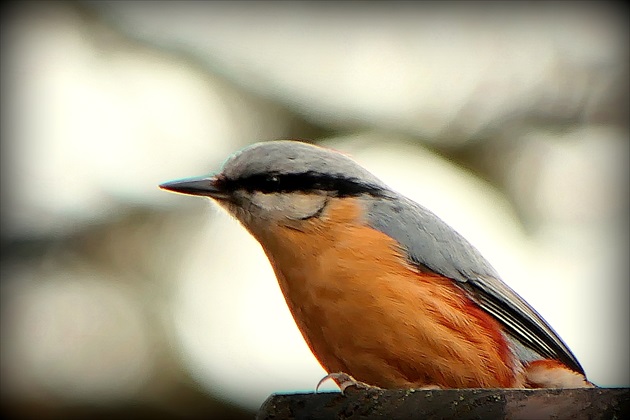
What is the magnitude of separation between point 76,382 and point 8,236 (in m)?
1.12

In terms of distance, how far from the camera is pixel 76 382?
603 cm

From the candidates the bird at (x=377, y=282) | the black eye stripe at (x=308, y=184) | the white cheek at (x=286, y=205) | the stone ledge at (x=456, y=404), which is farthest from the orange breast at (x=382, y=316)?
the stone ledge at (x=456, y=404)

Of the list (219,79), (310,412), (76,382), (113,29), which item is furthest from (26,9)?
(310,412)

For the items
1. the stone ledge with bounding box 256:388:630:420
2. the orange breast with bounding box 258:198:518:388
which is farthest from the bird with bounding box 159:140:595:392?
the stone ledge with bounding box 256:388:630:420

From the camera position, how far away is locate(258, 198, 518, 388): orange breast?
2.99 m

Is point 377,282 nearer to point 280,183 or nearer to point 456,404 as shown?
point 280,183

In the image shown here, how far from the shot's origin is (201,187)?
3736mm

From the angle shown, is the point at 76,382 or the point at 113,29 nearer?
the point at 76,382

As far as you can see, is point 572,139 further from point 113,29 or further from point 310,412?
point 310,412

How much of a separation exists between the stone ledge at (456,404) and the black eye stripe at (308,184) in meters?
1.50

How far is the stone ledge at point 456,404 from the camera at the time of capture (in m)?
1.97

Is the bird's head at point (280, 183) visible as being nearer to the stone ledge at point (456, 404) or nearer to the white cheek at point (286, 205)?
the white cheek at point (286, 205)

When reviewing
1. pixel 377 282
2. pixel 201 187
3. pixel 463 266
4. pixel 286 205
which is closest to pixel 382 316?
pixel 377 282

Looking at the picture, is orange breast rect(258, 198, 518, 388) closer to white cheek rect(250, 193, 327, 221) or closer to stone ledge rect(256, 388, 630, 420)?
white cheek rect(250, 193, 327, 221)
